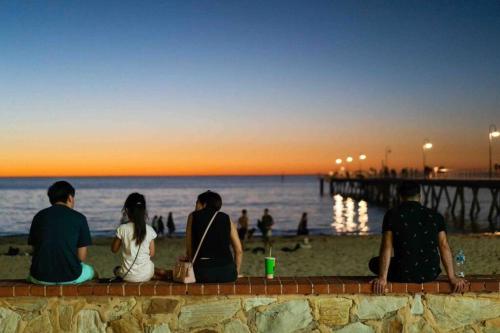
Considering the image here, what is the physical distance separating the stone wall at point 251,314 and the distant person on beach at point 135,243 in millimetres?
305

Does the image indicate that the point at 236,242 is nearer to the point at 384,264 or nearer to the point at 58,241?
the point at 384,264

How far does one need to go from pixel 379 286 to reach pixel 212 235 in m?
1.50

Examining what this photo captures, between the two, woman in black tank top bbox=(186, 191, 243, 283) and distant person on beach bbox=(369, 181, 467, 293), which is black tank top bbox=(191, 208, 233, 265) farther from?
distant person on beach bbox=(369, 181, 467, 293)

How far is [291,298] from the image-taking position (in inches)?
173

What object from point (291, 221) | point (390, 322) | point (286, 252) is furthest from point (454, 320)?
point (291, 221)

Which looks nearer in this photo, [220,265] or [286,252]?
[220,265]

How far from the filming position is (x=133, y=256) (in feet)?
15.3

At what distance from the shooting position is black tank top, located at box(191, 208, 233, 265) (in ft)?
14.9

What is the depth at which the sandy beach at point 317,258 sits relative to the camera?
14.2 m

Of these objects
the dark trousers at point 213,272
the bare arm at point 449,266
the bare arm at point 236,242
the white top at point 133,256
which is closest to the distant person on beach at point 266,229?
the bare arm at point 236,242

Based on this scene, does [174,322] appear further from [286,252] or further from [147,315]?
[286,252]

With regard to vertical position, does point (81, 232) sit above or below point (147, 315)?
above

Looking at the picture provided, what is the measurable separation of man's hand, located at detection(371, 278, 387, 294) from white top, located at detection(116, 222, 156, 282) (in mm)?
1979

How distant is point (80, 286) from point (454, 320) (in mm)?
3214
